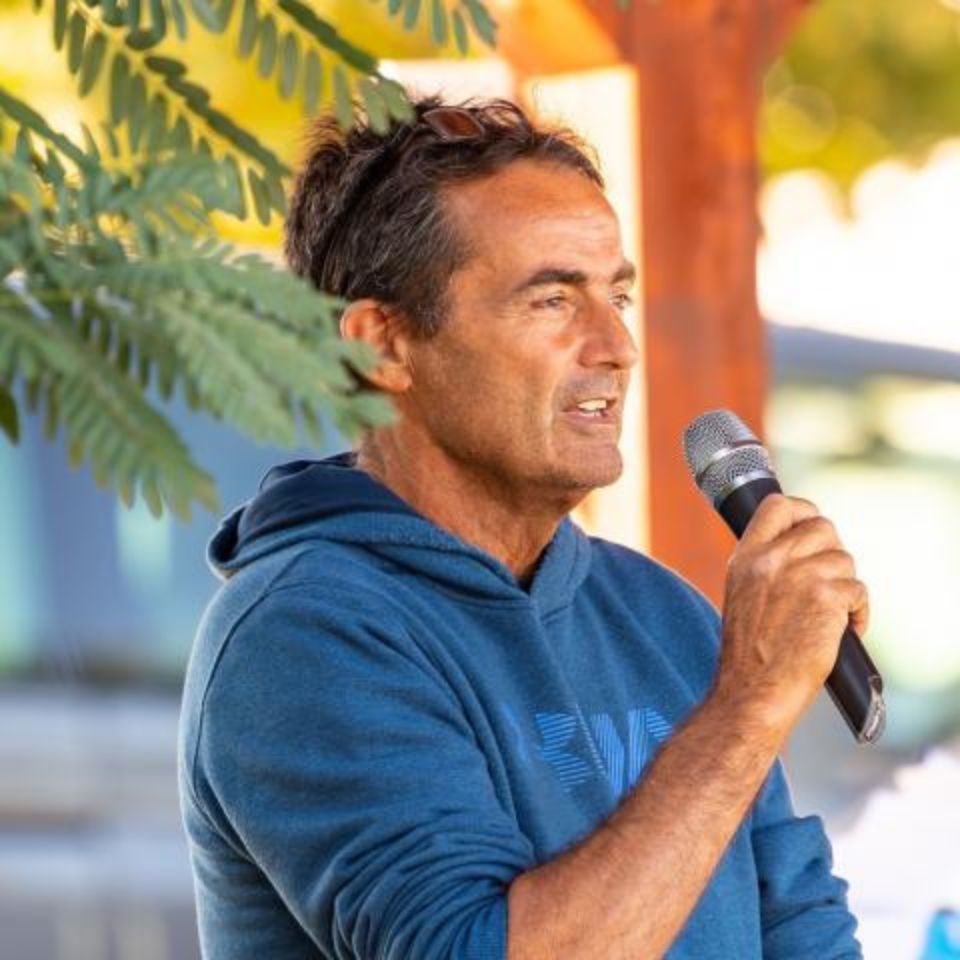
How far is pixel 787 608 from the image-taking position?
2125 mm

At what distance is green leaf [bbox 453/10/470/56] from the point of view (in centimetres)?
158

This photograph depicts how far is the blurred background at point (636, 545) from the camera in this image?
14.1 ft

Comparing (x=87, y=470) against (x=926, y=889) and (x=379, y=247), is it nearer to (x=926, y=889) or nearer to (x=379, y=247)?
(x=379, y=247)

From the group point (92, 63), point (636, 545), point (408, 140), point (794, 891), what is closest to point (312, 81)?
point (92, 63)

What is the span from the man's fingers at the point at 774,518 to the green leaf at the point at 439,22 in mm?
670

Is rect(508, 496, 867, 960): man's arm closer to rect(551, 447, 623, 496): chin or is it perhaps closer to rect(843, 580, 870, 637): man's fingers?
rect(843, 580, 870, 637): man's fingers

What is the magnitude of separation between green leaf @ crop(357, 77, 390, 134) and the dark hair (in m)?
0.88

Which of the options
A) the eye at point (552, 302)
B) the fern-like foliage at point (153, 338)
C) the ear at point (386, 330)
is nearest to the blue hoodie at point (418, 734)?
the ear at point (386, 330)

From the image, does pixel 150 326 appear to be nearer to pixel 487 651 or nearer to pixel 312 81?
pixel 312 81

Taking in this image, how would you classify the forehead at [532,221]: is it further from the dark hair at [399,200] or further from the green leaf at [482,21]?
the green leaf at [482,21]

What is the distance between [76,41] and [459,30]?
0.23m

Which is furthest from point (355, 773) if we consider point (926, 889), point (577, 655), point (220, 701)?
point (926, 889)

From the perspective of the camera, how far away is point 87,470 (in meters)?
1.31

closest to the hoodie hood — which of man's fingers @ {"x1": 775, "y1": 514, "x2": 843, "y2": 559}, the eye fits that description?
the eye
